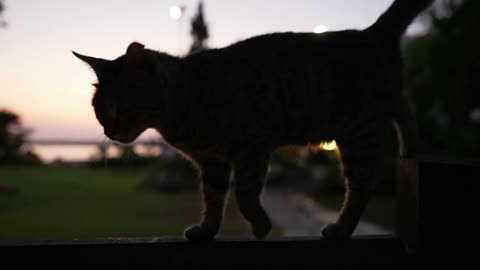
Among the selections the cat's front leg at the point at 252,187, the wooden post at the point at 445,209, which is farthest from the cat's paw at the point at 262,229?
the wooden post at the point at 445,209

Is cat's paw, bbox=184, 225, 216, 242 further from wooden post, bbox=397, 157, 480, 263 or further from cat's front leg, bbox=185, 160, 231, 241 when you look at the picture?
wooden post, bbox=397, 157, 480, 263

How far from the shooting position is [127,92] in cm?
89

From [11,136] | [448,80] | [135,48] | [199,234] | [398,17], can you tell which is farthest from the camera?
[448,80]

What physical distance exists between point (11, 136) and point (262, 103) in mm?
1433

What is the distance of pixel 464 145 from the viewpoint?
16.2ft

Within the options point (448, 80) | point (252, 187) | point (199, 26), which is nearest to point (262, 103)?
point (252, 187)

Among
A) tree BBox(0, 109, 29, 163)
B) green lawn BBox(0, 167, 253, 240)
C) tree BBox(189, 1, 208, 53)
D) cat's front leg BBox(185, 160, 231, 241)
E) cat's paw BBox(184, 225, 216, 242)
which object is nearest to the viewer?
cat's paw BBox(184, 225, 216, 242)

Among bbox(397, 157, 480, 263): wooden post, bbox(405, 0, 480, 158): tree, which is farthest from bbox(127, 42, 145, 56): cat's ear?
bbox(405, 0, 480, 158): tree

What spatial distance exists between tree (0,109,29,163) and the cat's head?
3.51 ft

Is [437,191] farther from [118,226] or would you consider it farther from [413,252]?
[118,226]

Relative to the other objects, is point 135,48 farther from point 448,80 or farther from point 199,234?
point 448,80

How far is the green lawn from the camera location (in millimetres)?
2982

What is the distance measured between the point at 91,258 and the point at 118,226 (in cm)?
274

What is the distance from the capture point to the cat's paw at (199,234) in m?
0.93
